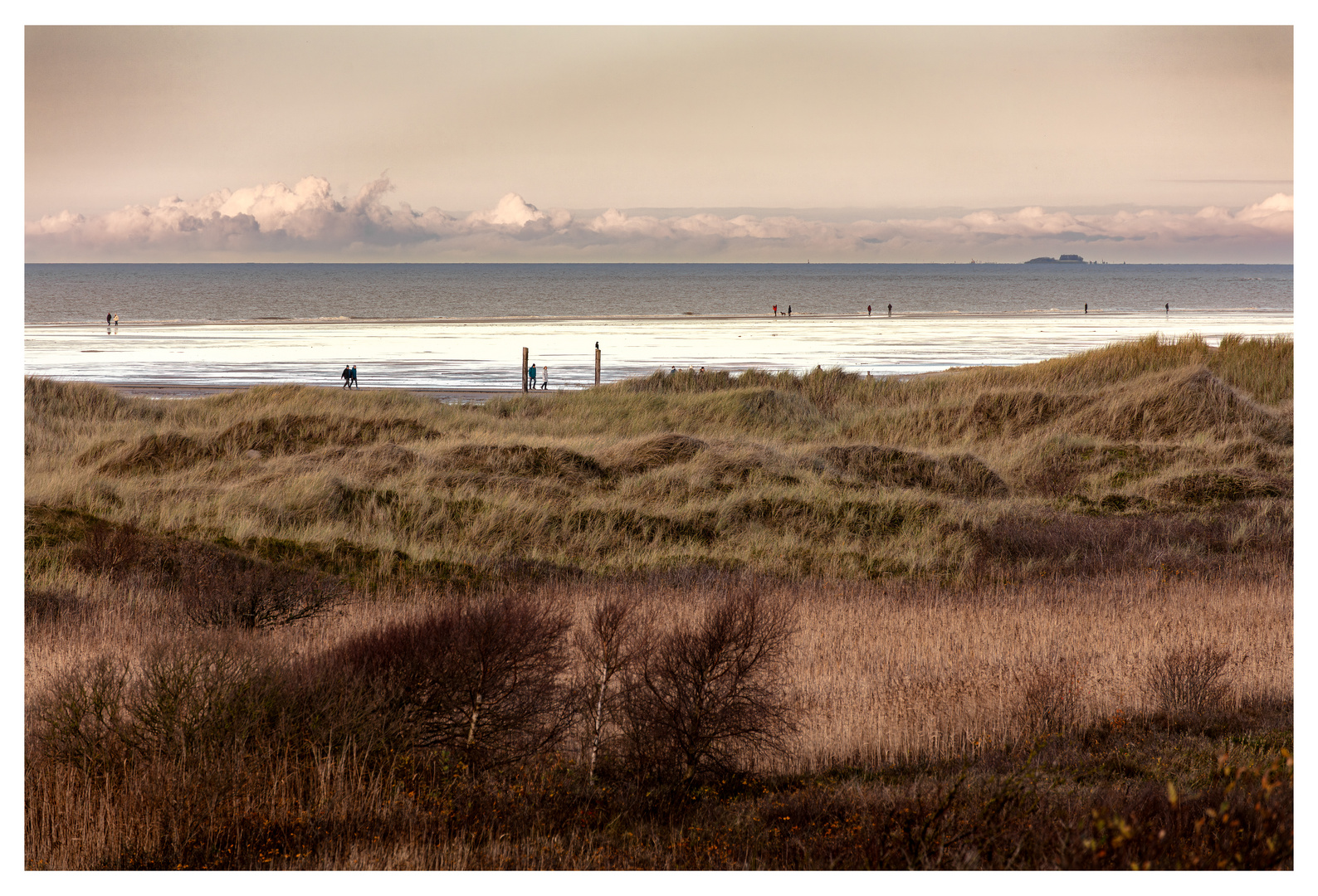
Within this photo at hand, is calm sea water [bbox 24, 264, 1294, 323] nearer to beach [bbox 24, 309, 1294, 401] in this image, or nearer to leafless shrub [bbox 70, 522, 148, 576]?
beach [bbox 24, 309, 1294, 401]

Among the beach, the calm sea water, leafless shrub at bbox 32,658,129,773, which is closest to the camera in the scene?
leafless shrub at bbox 32,658,129,773

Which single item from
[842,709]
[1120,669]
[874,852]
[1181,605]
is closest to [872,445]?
[1181,605]

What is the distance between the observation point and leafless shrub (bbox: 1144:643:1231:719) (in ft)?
25.6

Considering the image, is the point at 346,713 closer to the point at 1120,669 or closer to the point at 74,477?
the point at 1120,669

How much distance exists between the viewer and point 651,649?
21.4 ft

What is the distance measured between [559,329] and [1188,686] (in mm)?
81759

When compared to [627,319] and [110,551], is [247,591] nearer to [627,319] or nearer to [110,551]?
[110,551]

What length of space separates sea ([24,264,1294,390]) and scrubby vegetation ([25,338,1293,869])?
23.7m

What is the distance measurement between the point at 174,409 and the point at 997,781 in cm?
2691

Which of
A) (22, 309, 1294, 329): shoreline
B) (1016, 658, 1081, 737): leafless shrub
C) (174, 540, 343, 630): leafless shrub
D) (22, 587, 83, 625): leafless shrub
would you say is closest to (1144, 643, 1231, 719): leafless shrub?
(1016, 658, 1081, 737): leafless shrub

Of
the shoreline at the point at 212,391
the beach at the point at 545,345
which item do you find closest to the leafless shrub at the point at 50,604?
the shoreline at the point at 212,391

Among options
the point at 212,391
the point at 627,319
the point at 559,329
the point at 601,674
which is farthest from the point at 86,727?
the point at 627,319

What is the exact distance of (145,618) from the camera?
10164 millimetres

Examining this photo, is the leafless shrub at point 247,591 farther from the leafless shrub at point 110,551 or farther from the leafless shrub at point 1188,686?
the leafless shrub at point 1188,686
